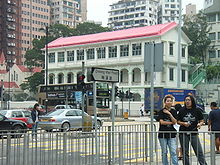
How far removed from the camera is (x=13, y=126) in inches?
829

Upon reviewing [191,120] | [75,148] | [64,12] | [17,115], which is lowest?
[17,115]

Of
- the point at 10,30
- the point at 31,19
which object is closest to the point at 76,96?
the point at 10,30

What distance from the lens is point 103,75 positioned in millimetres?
11023

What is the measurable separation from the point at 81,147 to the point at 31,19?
129 m

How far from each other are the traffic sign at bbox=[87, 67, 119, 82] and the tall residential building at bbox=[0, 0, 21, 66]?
364 feet

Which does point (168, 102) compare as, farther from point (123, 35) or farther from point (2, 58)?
point (2, 58)

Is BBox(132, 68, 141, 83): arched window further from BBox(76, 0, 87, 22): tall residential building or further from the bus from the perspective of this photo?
BBox(76, 0, 87, 22): tall residential building

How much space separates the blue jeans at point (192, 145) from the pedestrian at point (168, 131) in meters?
0.19

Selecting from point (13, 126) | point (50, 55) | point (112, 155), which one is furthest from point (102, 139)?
point (50, 55)

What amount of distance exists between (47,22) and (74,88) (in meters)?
99.6

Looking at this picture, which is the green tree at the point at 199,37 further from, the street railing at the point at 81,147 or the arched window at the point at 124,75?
the street railing at the point at 81,147

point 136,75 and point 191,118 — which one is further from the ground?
point 136,75

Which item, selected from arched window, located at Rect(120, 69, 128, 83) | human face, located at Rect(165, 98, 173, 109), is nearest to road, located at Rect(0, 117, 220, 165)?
human face, located at Rect(165, 98, 173, 109)

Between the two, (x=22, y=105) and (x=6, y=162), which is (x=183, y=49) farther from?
(x=6, y=162)
